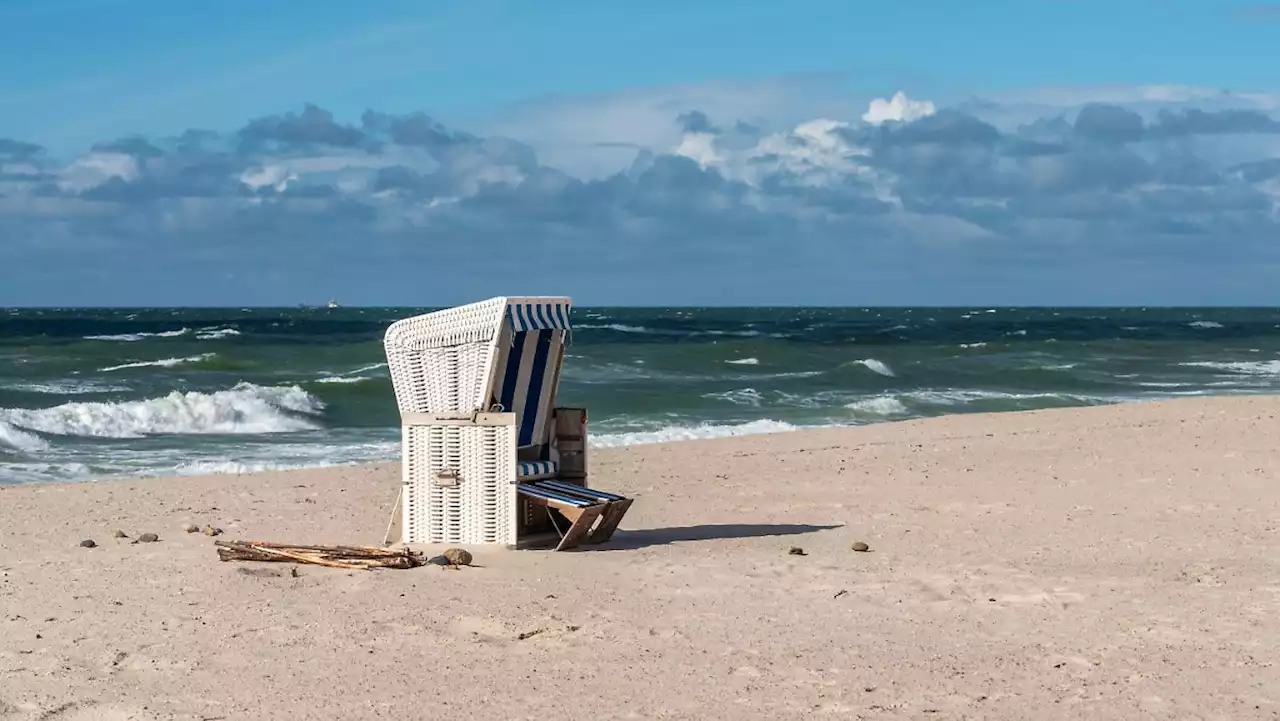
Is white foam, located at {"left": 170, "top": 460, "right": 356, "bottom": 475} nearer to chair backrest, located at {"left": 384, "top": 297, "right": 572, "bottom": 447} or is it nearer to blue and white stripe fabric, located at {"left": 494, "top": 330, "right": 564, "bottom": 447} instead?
blue and white stripe fabric, located at {"left": 494, "top": 330, "right": 564, "bottom": 447}

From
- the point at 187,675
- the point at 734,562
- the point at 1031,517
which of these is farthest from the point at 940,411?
the point at 187,675

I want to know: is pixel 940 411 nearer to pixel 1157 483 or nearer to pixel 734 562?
pixel 1157 483

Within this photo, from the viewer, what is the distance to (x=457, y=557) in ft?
25.3

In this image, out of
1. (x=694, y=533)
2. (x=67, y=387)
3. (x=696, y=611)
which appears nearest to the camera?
(x=696, y=611)

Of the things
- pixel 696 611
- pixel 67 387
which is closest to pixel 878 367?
pixel 67 387

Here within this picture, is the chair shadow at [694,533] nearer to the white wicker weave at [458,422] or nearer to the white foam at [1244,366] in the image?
the white wicker weave at [458,422]

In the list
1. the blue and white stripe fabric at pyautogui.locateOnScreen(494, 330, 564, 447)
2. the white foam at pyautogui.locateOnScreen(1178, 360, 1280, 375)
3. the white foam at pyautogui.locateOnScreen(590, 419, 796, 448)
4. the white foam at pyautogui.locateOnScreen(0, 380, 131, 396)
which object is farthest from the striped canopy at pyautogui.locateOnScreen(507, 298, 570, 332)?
the white foam at pyautogui.locateOnScreen(1178, 360, 1280, 375)

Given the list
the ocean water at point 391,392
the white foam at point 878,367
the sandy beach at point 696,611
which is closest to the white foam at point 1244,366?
the ocean water at point 391,392

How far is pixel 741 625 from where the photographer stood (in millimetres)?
6469

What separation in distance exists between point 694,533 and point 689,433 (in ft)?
30.4

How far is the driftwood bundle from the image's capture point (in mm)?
7578

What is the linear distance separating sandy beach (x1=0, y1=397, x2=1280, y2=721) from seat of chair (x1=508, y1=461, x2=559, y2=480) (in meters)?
0.58

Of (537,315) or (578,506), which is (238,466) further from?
(578,506)

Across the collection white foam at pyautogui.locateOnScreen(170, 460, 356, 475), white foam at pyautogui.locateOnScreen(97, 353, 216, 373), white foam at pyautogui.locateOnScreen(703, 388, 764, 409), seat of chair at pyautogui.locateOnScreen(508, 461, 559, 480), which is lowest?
white foam at pyautogui.locateOnScreen(170, 460, 356, 475)
